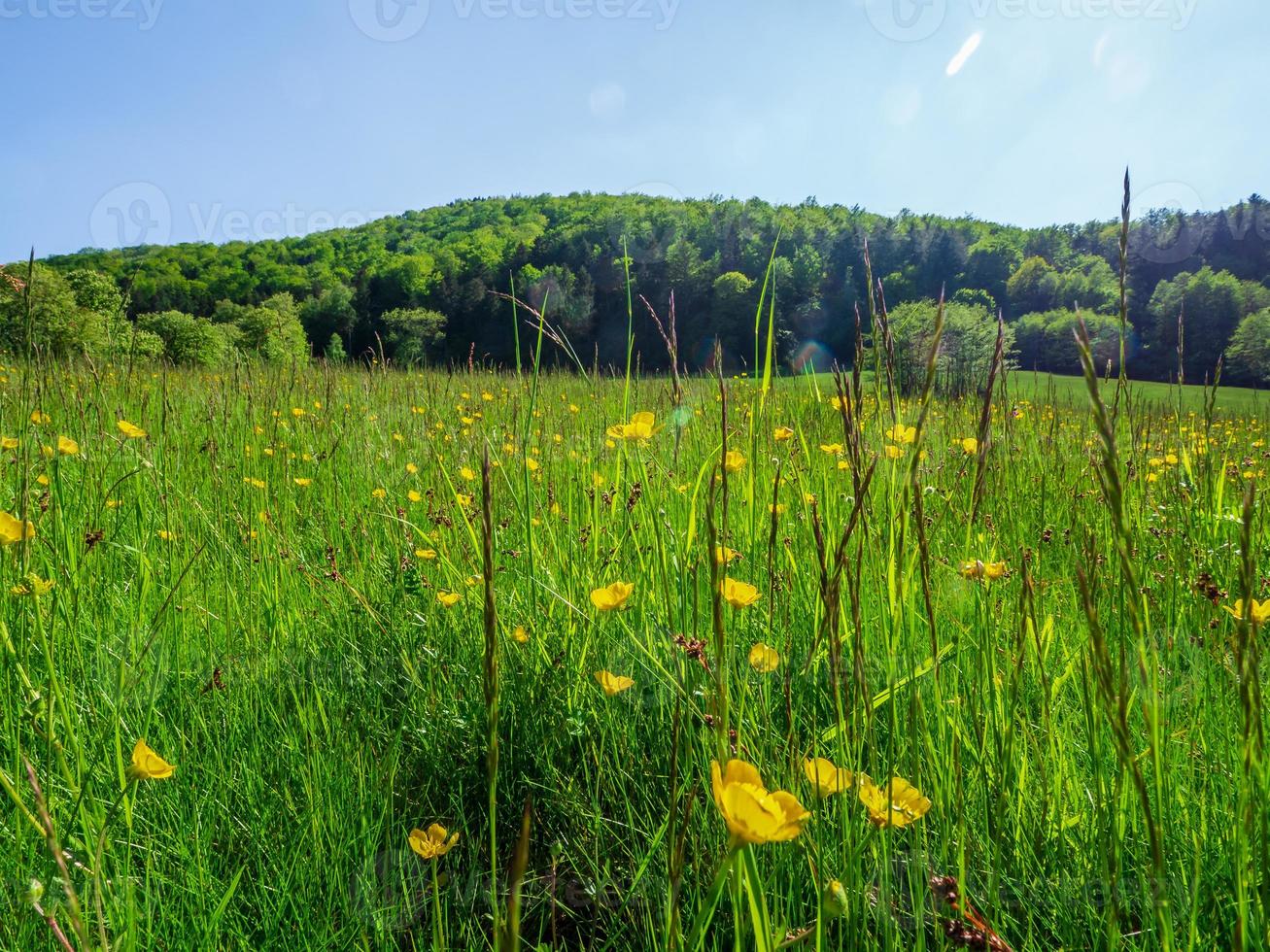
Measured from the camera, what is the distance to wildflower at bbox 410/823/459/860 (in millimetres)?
793

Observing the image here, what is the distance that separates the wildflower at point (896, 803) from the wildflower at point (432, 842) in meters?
0.47

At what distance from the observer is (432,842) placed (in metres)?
0.86

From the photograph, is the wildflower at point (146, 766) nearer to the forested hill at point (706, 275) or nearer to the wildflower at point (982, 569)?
the wildflower at point (982, 569)

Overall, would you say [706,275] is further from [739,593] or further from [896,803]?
[896,803]

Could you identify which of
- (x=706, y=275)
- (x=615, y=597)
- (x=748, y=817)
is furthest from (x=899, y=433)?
(x=706, y=275)

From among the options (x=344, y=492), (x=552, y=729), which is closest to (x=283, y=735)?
(x=552, y=729)

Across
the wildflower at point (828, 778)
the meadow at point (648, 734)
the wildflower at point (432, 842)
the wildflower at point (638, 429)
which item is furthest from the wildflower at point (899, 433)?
the wildflower at point (432, 842)

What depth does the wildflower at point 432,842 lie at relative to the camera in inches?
31.2

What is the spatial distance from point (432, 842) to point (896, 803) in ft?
1.84

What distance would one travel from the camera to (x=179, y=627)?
1.54 m

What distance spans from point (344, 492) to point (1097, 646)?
107 inches

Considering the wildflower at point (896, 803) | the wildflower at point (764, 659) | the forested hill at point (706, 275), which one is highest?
the forested hill at point (706, 275)

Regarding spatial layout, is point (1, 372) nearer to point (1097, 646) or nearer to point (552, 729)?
point (552, 729)

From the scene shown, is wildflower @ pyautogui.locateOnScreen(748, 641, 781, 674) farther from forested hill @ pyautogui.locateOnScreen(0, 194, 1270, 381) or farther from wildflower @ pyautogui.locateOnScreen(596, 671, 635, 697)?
forested hill @ pyautogui.locateOnScreen(0, 194, 1270, 381)
